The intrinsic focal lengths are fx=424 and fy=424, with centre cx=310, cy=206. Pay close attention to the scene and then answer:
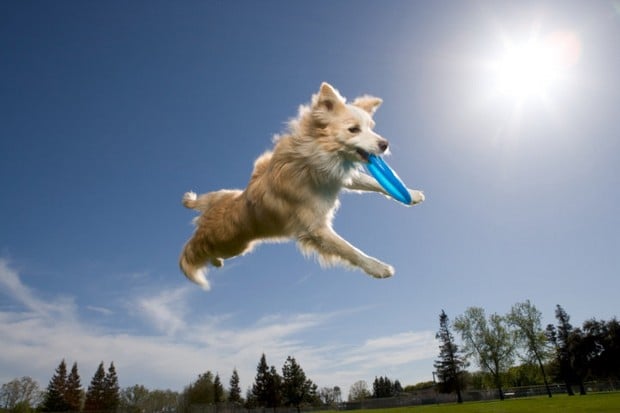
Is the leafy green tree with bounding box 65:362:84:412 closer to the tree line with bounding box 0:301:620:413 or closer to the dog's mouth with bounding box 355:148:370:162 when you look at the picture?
the tree line with bounding box 0:301:620:413

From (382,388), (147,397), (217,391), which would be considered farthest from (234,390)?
(382,388)

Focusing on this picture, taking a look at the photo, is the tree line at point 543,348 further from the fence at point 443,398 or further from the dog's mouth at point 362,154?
the dog's mouth at point 362,154

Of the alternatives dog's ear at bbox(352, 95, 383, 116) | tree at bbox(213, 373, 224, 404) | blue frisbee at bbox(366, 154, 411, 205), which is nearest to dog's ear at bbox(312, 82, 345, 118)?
dog's ear at bbox(352, 95, 383, 116)

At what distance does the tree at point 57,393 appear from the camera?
65562 millimetres

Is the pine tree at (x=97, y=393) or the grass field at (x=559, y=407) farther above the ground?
the pine tree at (x=97, y=393)

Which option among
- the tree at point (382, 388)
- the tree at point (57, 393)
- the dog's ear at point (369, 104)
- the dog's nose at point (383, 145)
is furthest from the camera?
the tree at point (382, 388)

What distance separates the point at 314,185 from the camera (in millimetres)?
5086

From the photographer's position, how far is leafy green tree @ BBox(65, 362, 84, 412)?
68637mm

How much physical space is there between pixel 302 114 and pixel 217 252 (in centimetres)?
222

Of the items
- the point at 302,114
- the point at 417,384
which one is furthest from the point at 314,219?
the point at 417,384

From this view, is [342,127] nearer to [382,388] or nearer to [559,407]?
[559,407]

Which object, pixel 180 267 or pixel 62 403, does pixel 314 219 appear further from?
pixel 62 403

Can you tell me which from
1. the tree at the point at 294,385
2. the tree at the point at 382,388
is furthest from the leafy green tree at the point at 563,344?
the tree at the point at 382,388

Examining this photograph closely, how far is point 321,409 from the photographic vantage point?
84.8m
